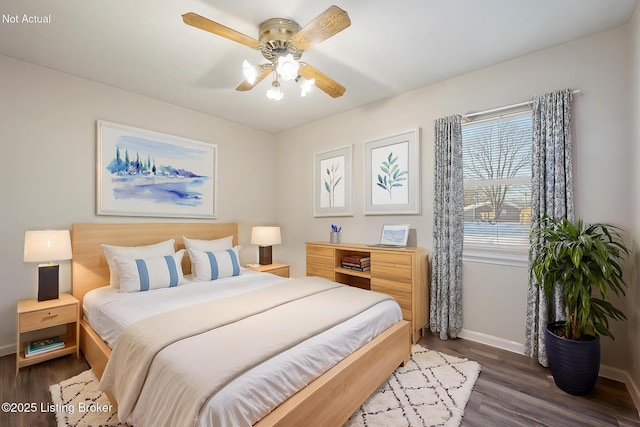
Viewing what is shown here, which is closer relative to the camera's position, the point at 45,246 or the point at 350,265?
the point at 45,246

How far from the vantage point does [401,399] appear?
77.5 inches

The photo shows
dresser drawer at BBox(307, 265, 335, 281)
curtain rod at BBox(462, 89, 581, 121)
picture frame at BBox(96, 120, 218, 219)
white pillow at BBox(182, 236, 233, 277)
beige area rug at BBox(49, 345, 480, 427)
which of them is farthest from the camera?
dresser drawer at BBox(307, 265, 335, 281)

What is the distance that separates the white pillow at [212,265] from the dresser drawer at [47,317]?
105 cm

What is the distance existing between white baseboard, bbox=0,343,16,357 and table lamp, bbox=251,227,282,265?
8.16 ft

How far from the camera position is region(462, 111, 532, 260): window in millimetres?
2619

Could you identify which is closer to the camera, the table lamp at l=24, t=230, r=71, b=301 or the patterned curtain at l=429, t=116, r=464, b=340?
the table lamp at l=24, t=230, r=71, b=301

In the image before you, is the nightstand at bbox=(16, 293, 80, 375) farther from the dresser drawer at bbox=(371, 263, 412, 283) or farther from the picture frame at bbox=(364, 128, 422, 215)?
the picture frame at bbox=(364, 128, 422, 215)

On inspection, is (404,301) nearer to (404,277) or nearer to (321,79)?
(404,277)

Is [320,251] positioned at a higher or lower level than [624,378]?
higher

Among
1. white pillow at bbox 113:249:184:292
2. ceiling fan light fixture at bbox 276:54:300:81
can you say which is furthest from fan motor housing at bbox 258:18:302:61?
white pillow at bbox 113:249:184:292

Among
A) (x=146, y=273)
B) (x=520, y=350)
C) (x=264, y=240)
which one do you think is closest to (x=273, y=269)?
(x=264, y=240)

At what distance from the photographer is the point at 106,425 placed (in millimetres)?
1731

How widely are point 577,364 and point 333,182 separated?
3.01m

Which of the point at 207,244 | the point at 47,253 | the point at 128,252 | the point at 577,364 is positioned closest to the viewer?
the point at 577,364
